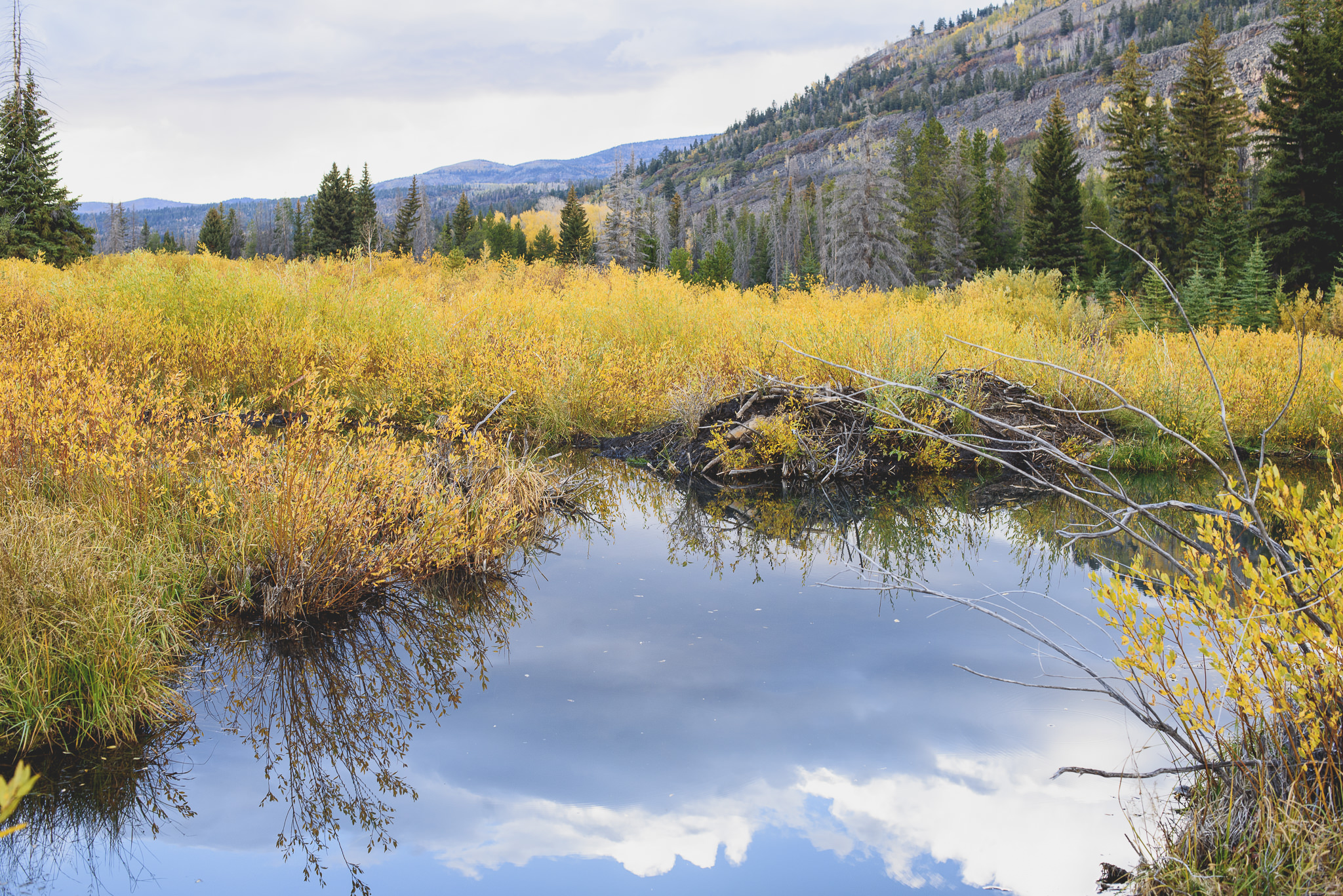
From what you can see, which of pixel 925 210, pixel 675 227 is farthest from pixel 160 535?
pixel 675 227

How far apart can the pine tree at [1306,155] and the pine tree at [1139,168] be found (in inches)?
280

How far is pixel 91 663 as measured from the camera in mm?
3727

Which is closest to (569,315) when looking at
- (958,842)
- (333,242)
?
(958,842)

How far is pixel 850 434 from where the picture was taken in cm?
940

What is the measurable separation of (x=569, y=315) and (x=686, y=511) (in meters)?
6.93

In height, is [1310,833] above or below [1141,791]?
above

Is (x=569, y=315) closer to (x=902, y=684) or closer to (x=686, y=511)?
(x=686, y=511)

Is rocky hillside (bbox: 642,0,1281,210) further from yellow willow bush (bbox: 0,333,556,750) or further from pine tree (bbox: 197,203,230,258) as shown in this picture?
yellow willow bush (bbox: 0,333,556,750)

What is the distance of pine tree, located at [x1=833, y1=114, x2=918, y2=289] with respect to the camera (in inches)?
1421

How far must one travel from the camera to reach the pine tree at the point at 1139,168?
104 ft

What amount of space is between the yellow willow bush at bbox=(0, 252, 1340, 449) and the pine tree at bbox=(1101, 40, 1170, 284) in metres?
21.5

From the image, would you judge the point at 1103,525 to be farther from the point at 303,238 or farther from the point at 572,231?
the point at 303,238

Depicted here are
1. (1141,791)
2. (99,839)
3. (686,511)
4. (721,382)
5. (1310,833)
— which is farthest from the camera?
(721,382)

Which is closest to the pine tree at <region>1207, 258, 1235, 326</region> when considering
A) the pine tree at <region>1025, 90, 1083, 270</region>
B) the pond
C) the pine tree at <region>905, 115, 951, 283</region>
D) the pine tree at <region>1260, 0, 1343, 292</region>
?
the pine tree at <region>1260, 0, 1343, 292</region>
